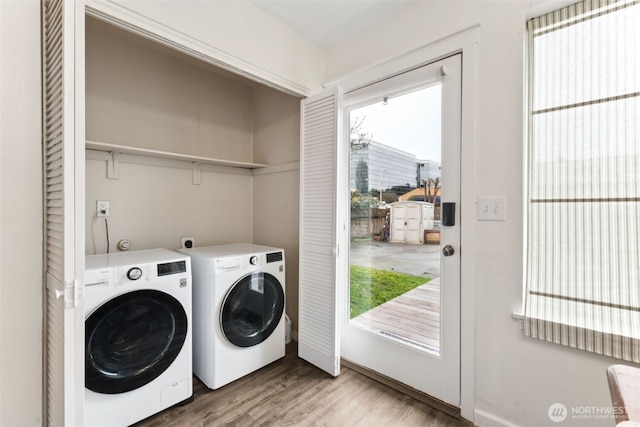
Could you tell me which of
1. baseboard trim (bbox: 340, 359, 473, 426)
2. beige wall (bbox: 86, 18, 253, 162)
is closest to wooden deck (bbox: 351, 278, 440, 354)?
baseboard trim (bbox: 340, 359, 473, 426)

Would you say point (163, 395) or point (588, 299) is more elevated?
point (588, 299)

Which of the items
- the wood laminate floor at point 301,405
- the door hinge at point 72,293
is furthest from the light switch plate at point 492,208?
the door hinge at point 72,293

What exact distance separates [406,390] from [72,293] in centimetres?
186

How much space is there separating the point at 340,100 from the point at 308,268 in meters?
1.25

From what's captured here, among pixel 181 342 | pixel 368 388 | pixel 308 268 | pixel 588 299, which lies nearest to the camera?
pixel 588 299

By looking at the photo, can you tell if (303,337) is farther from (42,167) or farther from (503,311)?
(42,167)

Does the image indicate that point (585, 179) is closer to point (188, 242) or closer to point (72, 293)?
point (72, 293)

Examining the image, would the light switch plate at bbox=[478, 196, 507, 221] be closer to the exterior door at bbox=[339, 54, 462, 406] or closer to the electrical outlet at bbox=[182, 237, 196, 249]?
the exterior door at bbox=[339, 54, 462, 406]

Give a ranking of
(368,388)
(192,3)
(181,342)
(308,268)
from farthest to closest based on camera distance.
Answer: (308,268), (368,388), (181,342), (192,3)

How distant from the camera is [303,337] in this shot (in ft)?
7.25

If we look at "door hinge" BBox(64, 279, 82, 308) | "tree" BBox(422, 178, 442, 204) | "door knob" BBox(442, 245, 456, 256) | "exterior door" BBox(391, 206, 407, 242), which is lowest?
"door hinge" BBox(64, 279, 82, 308)

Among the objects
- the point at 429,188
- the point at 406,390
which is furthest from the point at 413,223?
the point at 406,390

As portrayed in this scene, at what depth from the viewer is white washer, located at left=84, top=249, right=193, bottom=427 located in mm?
1397

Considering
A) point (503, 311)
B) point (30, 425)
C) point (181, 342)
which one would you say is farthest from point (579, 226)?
point (30, 425)
